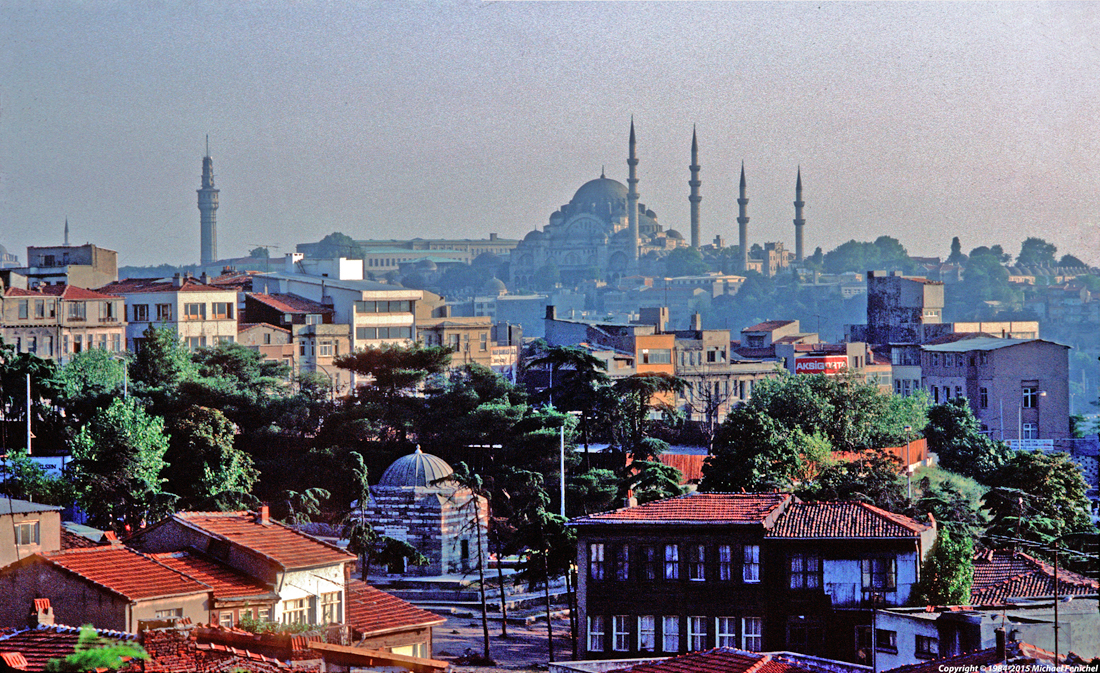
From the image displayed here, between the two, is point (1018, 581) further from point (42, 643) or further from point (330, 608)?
point (42, 643)

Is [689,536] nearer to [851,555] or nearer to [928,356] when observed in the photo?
[851,555]

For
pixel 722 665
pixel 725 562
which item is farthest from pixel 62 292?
pixel 722 665

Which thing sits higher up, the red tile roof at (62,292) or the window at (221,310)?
the red tile roof at (62,292)

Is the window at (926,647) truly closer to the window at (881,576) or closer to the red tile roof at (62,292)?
the window at (881,576)

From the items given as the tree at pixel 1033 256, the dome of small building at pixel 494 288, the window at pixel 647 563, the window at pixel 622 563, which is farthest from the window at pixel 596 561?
the dome of small building at pixel 494 288

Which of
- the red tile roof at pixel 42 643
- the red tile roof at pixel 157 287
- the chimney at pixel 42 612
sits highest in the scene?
the red tile roof at pixel 157 287
